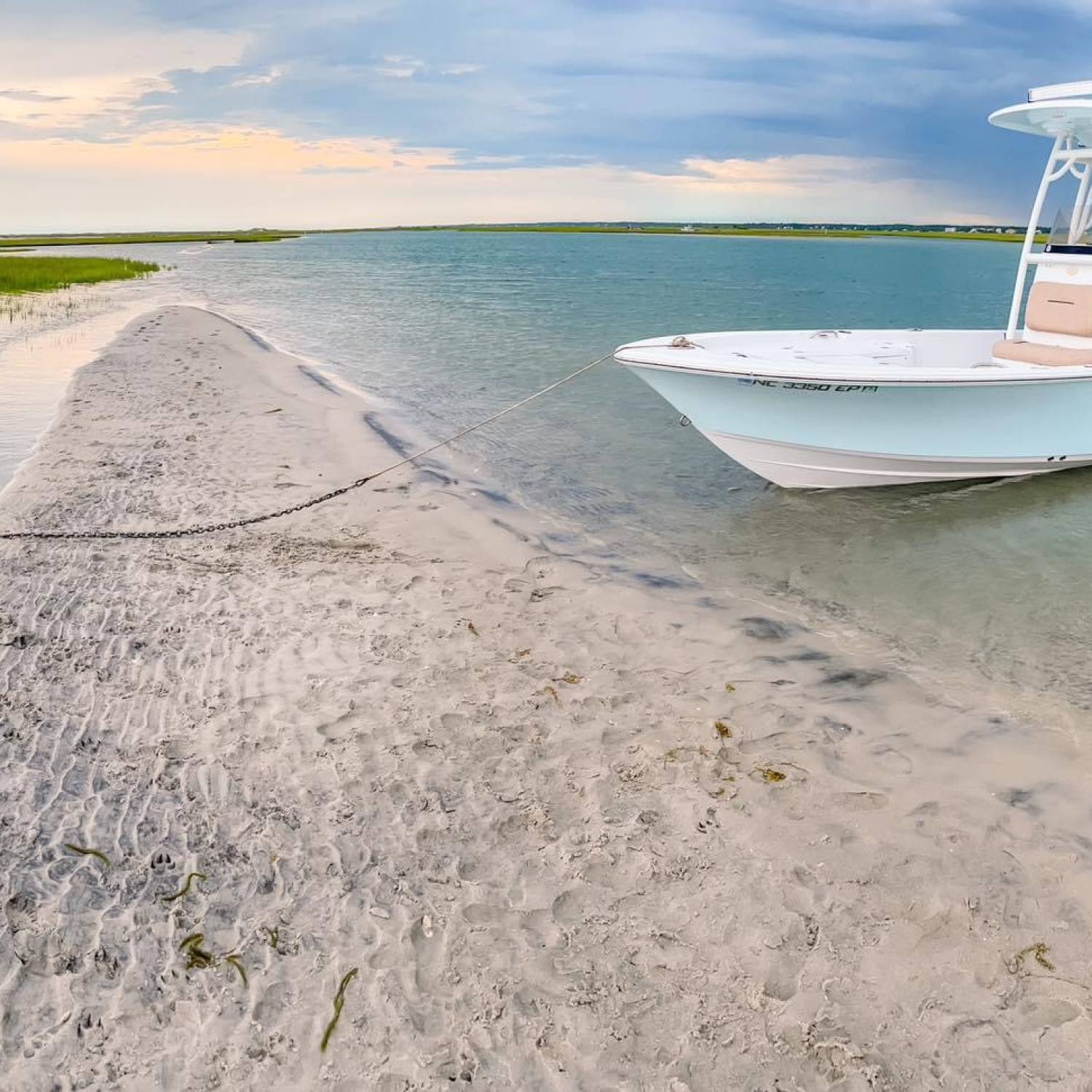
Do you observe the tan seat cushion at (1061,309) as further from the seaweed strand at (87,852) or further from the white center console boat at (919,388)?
the seaweed strand at (87,852)

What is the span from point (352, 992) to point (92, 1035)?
2.80 feet

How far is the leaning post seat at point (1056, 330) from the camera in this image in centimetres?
1016

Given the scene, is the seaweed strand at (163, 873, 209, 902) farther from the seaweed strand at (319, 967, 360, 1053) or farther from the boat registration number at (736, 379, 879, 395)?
the boat registration number at (736, 379, 879, 395)

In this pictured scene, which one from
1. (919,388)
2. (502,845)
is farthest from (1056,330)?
(502,845)

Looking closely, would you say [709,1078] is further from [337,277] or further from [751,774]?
[337,277]

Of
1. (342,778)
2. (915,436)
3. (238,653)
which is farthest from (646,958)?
(915,436)

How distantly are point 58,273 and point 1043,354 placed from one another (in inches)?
1526

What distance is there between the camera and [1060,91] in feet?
32.0

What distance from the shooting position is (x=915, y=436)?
9383 mm

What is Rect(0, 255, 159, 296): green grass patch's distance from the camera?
31.5m

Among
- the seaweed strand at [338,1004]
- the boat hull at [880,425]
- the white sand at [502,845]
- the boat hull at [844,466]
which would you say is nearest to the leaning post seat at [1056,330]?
the boat hull at [880,425]

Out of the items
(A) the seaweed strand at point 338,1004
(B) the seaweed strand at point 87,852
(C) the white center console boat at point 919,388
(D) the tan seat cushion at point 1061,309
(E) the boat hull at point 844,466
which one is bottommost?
(A) the seaweed strand at point 338,1004

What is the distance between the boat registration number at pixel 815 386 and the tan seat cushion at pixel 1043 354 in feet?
8.81

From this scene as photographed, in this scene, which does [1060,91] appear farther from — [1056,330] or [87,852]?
[87,852]
